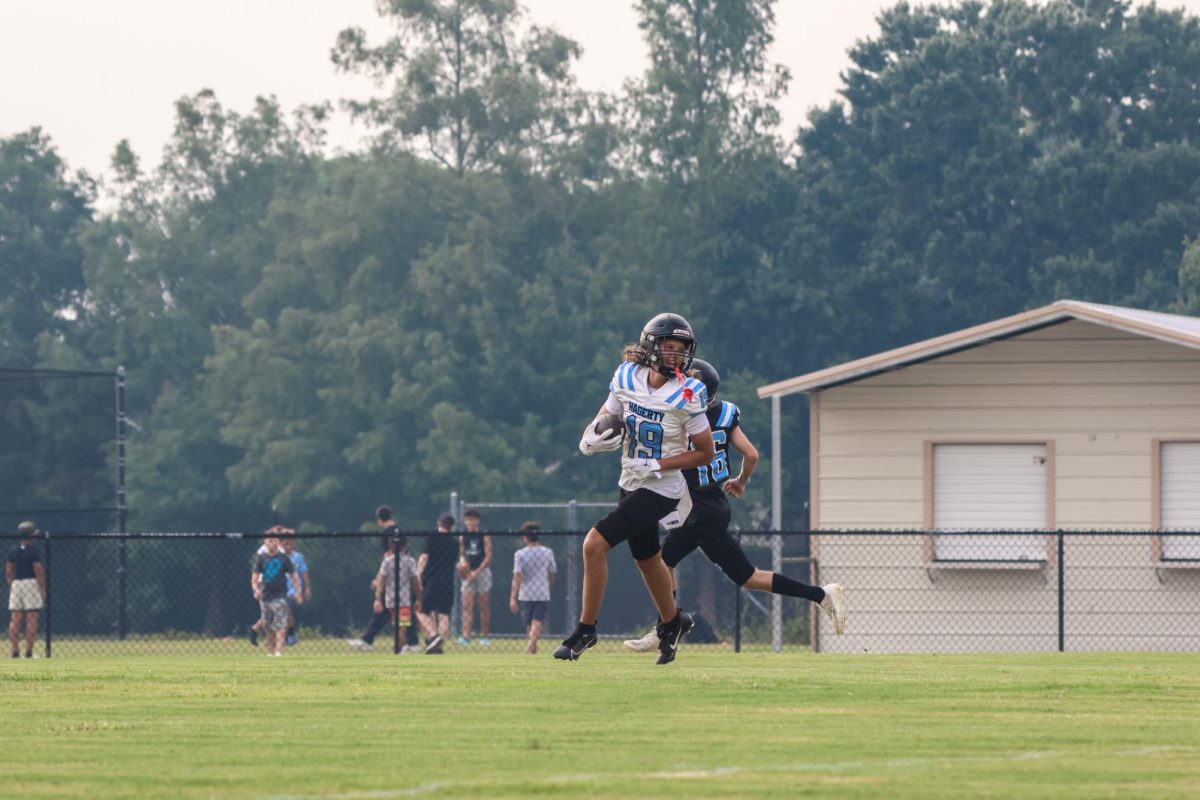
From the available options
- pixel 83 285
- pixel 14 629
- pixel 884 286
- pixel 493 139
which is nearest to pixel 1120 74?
pixel 884 286

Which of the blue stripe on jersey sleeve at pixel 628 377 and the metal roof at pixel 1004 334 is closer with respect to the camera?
the blue stripe on jersey sleeve at pixel 628 377

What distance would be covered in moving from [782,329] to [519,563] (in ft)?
108

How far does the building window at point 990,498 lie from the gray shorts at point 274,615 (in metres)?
7.61

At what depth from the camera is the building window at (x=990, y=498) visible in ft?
85.8

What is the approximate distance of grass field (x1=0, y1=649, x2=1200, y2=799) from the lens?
7809mm

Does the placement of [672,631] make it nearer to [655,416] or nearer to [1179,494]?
[655,416]

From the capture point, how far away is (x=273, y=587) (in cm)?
2556

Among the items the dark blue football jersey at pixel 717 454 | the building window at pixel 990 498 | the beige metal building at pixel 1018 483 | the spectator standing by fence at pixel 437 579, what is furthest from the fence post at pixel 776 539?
the dark blue football jersey at pixel 717 454

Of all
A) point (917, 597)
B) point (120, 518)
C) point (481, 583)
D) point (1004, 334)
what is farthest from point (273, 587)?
point (1004, 334)

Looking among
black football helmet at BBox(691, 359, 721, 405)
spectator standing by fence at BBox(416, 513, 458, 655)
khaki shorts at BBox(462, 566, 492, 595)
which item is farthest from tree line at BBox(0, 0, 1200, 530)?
black football helmet at BBox(691, 359, 721, 405)

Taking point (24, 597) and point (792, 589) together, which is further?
point (24, 597)

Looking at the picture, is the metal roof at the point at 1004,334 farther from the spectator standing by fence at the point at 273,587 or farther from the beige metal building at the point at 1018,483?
the spectator standing by fence at the point at 273,587

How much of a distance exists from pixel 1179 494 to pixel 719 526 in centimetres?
1343

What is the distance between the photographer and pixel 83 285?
222ft
